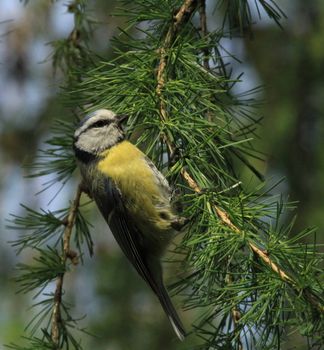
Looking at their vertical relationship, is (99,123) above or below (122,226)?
above

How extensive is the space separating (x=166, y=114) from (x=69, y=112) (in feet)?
3.29

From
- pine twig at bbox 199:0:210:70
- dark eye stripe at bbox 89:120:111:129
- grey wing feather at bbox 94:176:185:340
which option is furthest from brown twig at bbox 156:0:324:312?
grey wing feather at bbox 94:176:185:340

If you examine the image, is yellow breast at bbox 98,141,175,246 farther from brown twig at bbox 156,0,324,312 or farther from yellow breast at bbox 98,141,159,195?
brown twig at bbox 156,0,324,312

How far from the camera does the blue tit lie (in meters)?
2.66

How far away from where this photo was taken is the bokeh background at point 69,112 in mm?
2984

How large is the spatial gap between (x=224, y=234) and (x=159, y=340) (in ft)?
5.69

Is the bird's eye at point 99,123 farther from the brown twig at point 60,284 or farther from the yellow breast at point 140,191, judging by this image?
the brown twig at point 60,284

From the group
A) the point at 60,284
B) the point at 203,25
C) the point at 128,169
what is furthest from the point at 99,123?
the point at 60,284

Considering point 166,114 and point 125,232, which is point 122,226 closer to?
point 125,232

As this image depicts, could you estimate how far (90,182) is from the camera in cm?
274

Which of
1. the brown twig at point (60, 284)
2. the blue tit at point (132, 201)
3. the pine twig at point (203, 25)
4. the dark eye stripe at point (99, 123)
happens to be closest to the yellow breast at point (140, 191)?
the blue tit at point (132, 201)

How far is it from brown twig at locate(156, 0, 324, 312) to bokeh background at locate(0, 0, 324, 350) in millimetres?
480

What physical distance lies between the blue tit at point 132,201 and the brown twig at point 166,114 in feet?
1.90

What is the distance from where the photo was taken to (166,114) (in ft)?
6.48
